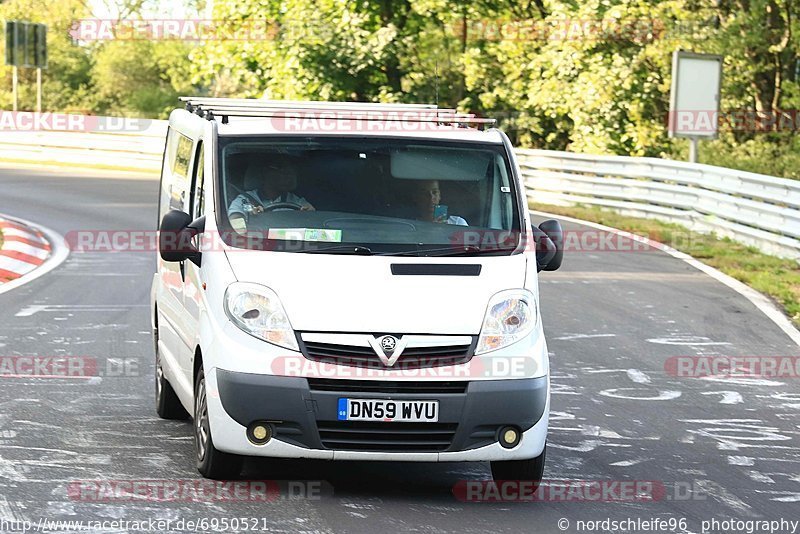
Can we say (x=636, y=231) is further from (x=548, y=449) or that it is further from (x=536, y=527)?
(x=536, y=527)

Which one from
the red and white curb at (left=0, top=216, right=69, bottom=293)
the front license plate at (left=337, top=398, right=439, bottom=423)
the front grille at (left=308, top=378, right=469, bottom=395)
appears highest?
the front grille at (left=308, top=378, right=469, bottom=395)

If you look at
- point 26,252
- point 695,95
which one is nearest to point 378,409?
point 26,252

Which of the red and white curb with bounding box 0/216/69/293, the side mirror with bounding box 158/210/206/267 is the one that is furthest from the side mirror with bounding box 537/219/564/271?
the red and white curb with bounding box 0/216/69/293

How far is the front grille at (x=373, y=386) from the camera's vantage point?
691 centimetres

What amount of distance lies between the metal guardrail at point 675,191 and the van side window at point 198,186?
1117cm

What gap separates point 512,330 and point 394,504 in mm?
1006

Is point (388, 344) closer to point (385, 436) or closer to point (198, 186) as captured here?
point (385, 436)

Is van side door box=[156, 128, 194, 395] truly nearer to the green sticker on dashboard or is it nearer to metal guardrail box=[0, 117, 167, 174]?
the green sticker on dashboard

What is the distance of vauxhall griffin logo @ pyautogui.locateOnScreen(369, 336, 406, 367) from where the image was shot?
6.91m

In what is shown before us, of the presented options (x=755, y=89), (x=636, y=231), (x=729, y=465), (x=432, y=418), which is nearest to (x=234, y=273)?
(x=432, y=418)

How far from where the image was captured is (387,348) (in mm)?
6930

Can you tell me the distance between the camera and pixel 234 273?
720 cm

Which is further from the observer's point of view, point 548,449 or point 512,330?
point 548,449

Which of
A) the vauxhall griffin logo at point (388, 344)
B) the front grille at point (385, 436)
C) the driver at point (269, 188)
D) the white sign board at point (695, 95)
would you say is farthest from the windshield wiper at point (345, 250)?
the white sign board at point (695, 95)
